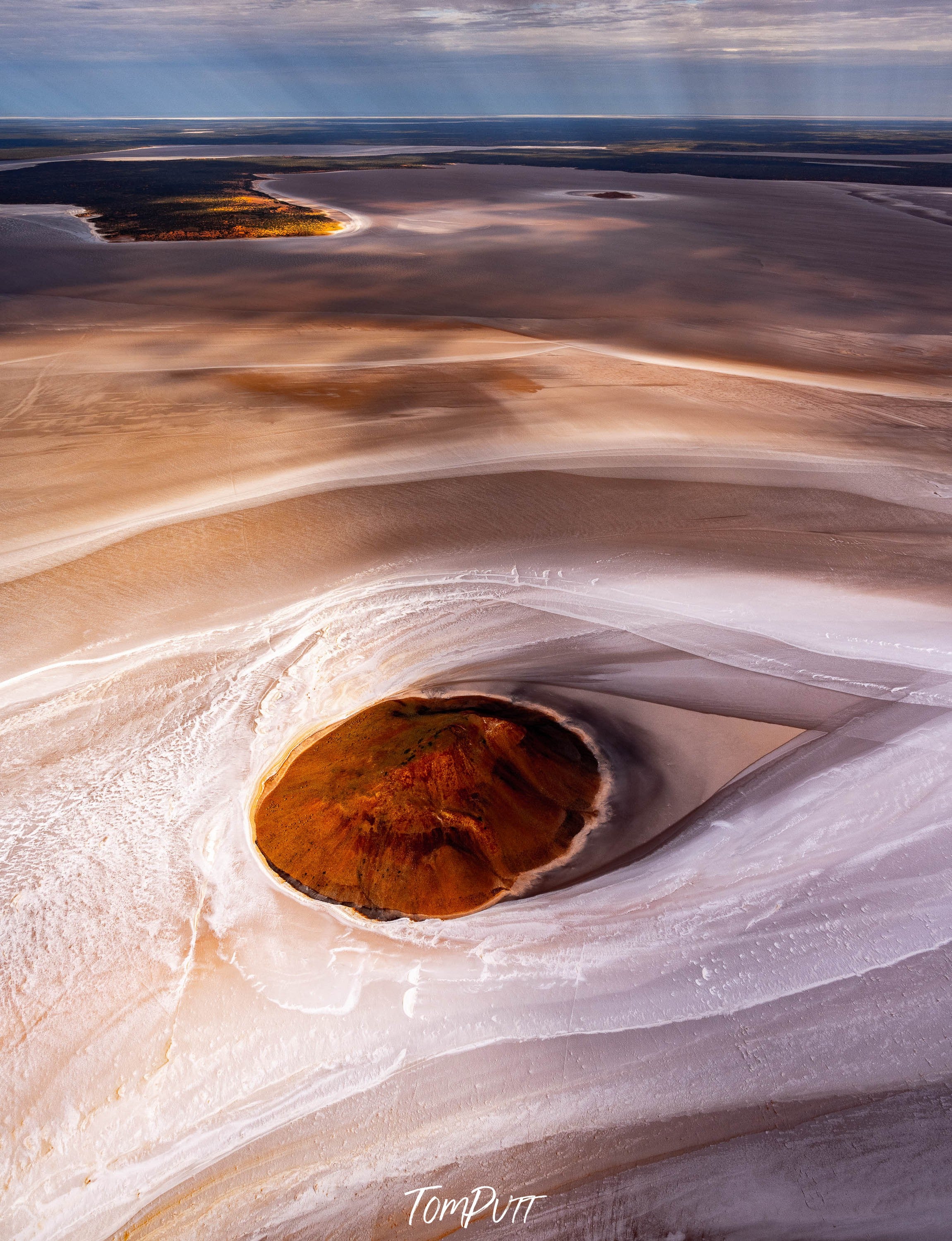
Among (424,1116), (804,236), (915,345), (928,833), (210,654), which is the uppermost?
(804,236)

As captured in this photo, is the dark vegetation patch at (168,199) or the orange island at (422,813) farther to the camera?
the dark vegetation patch at (168,199)

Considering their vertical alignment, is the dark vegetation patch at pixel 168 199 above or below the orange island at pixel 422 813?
above

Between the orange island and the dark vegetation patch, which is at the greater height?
the dark vegetation patch

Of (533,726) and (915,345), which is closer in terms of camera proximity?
(533,726)

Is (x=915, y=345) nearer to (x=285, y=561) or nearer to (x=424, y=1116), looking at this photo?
(x=285, y=561)

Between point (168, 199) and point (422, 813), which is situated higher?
point (168, 199)

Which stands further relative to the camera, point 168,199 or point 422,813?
point 168,199

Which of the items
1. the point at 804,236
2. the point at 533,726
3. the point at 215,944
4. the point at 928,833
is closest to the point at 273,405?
the point at 533,726

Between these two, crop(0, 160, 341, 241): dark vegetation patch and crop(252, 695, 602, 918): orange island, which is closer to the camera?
crop(252, 695, 602, 918): orange island
